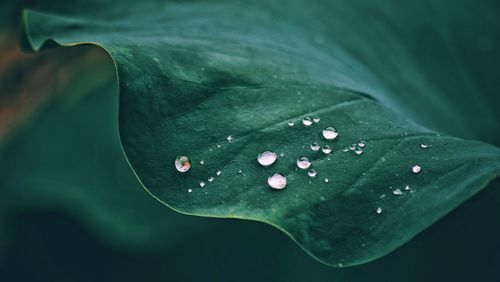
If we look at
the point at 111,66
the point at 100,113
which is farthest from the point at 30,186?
the point at 111,66

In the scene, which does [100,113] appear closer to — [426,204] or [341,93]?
[341,93]

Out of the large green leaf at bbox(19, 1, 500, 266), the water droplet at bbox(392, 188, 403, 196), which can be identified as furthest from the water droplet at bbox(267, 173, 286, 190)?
the water droplet at bbox(392, 188, 403, 196)

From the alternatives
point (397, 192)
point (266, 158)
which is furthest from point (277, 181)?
point (397, 192)

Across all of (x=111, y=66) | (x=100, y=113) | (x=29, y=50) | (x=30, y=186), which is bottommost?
(x=30, y=186)

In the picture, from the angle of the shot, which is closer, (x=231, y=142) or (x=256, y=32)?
(x=231, y=142)

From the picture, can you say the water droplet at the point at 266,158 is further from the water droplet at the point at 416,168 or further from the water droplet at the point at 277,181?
the water droplet at the point at 416,168

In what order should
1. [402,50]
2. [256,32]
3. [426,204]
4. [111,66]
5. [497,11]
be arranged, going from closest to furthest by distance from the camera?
[426,204] → [256,32] → [402,50] → [497,11] → [111,66]

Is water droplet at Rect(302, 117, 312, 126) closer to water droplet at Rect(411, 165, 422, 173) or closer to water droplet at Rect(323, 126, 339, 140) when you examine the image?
water droplet at Rect(323, 126, 339, 140)
